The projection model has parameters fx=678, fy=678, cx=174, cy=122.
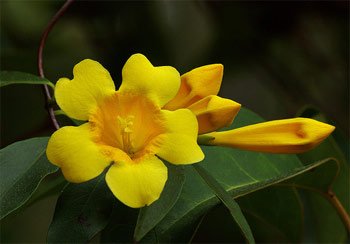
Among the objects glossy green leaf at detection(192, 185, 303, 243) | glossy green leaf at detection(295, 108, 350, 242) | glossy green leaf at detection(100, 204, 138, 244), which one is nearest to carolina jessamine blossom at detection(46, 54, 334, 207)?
glossy green leaf at detection(100, 204, 138, 244)

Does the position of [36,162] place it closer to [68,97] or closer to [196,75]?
[68,97]

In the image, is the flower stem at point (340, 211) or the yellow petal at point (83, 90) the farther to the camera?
the flower stem at point (340, 211)

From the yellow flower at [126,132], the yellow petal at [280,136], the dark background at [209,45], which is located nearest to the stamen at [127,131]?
the yellow flower at [126,132]

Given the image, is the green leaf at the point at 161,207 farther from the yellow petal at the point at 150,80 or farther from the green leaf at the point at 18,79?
the green leaf at the point at 18,79

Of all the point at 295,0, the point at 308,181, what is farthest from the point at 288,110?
the point at 308,181

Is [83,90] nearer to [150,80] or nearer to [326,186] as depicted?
[150,80]

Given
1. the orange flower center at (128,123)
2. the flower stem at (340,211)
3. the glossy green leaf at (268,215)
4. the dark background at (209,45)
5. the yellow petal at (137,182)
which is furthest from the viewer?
the dark background at (209,45)

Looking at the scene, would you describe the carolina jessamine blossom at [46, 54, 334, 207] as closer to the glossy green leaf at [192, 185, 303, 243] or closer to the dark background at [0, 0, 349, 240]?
the glossy green leaf at [192, 185, 303, 243]

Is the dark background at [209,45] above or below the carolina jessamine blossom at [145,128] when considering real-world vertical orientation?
below
